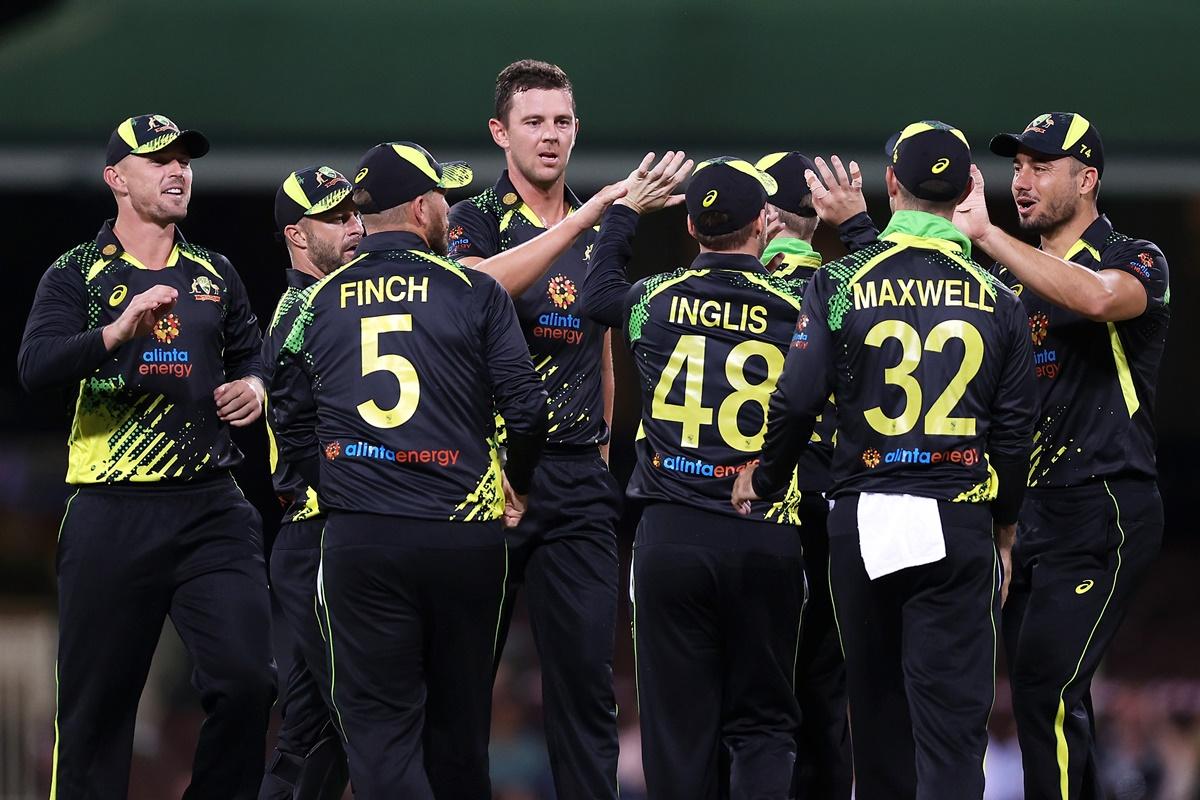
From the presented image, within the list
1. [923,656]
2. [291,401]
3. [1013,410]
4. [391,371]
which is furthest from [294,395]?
[1013,410]

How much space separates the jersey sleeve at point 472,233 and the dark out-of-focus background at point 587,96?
202 inches

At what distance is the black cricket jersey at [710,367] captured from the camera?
5652 millimetres

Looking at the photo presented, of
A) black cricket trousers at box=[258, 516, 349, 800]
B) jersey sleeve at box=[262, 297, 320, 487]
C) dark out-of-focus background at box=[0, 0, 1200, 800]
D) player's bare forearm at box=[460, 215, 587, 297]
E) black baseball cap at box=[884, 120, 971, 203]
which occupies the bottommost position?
black cricket trousers at box=[258, 516, 349, 800]

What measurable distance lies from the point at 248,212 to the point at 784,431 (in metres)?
7.56

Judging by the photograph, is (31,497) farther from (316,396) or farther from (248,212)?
(316,396)

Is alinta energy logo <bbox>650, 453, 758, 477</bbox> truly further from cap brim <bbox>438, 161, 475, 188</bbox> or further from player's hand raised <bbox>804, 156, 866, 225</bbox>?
cap brim <bbox>438, 161, 475, 188</bbox>

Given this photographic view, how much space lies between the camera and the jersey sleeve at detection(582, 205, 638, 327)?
5930 millimetres

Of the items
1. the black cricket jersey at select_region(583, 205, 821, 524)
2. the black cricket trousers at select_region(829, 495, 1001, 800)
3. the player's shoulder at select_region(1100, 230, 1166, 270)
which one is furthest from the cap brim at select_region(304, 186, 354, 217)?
the player's shoulder at select_region(1100, 230, 1166, 270)

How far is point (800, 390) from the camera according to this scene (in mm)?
5387

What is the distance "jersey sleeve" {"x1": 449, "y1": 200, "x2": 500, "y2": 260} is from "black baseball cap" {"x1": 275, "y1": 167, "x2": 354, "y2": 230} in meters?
0.49

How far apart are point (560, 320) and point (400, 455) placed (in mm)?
1249

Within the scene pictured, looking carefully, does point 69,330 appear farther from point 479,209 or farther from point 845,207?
point 845,207

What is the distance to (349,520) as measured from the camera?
5.26 m

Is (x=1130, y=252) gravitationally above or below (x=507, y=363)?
above
